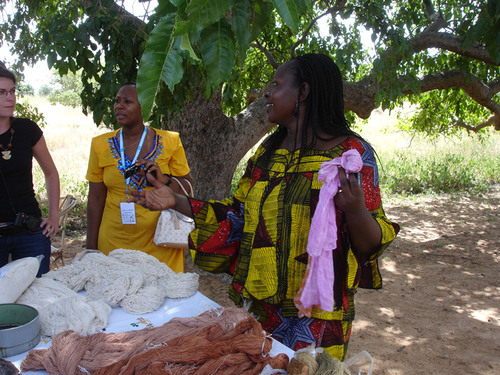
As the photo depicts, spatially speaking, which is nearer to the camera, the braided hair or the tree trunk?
the braided hair

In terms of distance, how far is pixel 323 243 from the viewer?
1462mm

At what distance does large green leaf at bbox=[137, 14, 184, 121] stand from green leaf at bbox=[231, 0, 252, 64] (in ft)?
0.57

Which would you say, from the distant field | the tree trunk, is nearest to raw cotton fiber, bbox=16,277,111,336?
the tree trunk

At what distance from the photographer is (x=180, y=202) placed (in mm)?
1901

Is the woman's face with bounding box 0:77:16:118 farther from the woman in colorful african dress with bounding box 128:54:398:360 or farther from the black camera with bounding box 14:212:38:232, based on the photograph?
the woman in colorful african dress with bounding box 128:54:398:360

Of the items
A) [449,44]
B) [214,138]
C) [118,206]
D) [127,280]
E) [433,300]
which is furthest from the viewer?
[449,44]

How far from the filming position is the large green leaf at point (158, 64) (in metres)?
0.92

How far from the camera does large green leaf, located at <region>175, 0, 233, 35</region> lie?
89 centimetres

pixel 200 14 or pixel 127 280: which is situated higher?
pixel 200 14

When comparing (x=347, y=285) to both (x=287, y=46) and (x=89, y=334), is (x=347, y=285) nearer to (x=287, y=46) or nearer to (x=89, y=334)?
(x=89, y=334)

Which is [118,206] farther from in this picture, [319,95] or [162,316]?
[319,95]

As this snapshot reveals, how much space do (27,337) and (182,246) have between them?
A: 4.55ft

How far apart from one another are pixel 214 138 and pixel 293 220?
336cm

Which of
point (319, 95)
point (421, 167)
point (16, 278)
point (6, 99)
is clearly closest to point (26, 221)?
point (6, 99)
